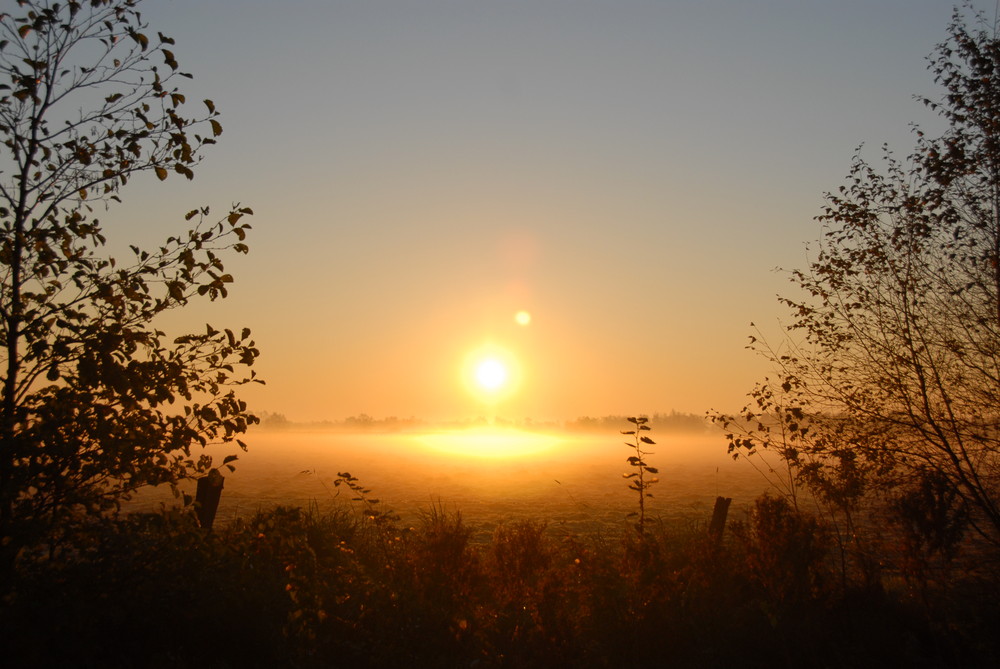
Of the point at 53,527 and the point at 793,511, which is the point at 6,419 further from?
the point at 793,511

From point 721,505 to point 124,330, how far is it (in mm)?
12047

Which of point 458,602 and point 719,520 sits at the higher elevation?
point 719,520

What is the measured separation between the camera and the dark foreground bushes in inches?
249

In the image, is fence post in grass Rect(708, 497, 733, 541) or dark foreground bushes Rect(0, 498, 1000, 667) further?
fence post in grass Rect(708, 497, 733, 541)

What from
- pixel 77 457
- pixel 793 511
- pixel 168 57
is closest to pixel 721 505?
pixel 793 511

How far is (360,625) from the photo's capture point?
848 cm

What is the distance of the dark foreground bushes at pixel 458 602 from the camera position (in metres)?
6.32

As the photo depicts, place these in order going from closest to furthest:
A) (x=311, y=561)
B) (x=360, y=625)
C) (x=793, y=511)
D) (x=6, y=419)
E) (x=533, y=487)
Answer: (x=6, y=419) → (x=360, y=625) → (x=311, y=561) → (x=793, y=511) → (x=533, y=487)

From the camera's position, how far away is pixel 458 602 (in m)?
9.71

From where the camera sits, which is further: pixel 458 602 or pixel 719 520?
pixel 719 520

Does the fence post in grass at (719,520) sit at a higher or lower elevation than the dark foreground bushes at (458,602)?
higher

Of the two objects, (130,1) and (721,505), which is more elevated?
(130,1)

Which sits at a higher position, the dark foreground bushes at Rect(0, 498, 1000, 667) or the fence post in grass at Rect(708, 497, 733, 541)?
the fence post in grass at Rect(708, 497, 733, 541)

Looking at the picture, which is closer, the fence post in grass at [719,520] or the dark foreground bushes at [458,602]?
the dark foreground bushes at [458,602]
